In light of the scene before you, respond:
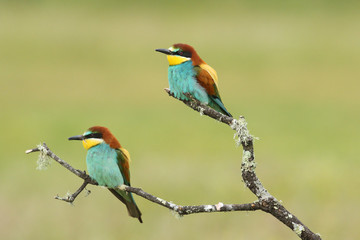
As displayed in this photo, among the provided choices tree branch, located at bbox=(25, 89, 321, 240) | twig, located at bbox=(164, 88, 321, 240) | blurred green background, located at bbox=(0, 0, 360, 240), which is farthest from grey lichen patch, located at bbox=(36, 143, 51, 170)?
blurred green background, located at bbox=(0, 0, 360, 240)

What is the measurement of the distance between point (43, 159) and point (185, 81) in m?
0.74

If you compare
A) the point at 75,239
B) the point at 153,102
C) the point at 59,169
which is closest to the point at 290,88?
the point at 153,102

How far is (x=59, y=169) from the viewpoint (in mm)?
12570

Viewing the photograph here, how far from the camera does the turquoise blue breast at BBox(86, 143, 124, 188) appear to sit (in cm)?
239

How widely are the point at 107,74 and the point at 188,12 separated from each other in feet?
19.8

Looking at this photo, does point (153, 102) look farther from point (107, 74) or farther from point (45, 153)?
point (45, 153)

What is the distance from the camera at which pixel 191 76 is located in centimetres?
298

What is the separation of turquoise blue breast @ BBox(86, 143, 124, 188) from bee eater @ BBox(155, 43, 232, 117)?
1.45 ft

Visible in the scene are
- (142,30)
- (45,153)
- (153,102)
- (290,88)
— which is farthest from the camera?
(142,30)

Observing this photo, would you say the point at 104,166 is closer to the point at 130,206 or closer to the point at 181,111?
the point at 130,206

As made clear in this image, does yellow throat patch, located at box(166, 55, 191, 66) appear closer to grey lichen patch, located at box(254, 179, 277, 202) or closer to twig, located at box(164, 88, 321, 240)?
twig, located at box(164, 88, 321, 240)

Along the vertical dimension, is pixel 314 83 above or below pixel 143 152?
above

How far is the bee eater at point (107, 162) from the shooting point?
7.81 ft

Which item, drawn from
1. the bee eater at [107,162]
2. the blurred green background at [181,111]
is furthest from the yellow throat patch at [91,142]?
the blurred green background at [181,111]
